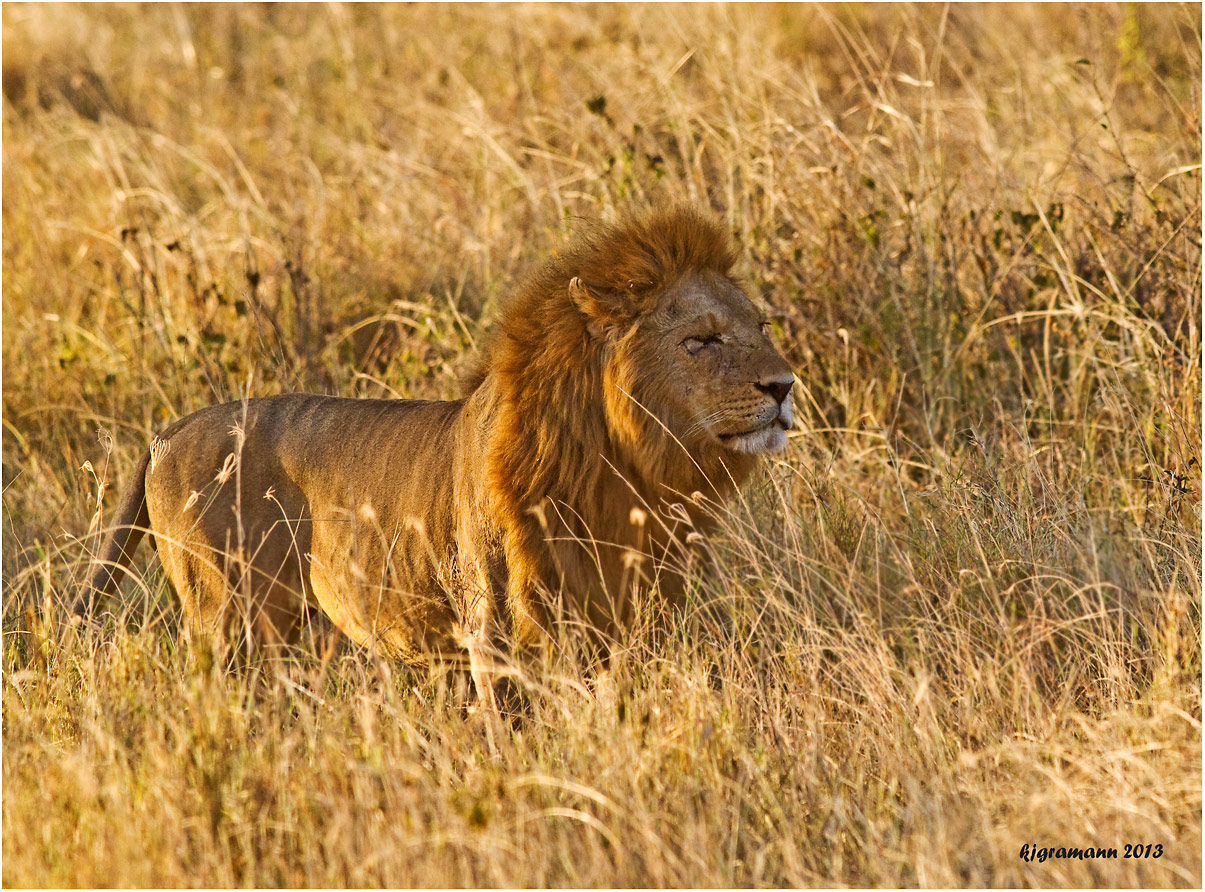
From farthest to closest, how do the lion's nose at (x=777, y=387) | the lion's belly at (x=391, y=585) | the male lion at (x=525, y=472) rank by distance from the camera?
the lion's belly at (x=391, y=585) → the male lion at (x=525, y=472) → the lion's nose at (x=777, y=387)

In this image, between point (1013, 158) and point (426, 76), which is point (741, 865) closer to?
point (1013, 158)

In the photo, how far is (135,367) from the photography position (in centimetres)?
633

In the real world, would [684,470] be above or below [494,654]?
above

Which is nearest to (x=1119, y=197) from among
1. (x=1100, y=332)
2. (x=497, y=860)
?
(x=1100, y=332)

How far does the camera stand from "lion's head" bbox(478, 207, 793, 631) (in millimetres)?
3566

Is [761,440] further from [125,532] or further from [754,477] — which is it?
[125,532]

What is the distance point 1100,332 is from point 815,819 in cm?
289

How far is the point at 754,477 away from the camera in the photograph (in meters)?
4.79

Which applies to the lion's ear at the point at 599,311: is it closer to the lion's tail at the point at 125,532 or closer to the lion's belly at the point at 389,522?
the lion's belly at the point at 389,522

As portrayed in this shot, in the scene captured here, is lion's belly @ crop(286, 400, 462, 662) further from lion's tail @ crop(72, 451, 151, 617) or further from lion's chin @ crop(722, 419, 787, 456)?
lion's chin @ crop(722, 419, 787, 456)

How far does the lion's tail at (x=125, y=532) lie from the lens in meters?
4.14

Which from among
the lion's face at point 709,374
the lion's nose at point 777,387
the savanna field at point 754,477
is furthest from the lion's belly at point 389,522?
the lion's nose at point 777,387

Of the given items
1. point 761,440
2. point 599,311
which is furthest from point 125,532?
point 761,440

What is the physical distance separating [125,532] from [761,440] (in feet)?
6.82
